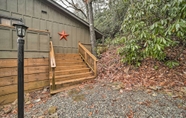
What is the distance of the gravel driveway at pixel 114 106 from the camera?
2271 millimetres

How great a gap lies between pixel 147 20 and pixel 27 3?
6.12m

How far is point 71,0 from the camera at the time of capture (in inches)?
456

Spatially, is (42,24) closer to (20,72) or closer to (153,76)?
(20,72)

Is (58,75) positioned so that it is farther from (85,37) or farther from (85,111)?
(85,37)

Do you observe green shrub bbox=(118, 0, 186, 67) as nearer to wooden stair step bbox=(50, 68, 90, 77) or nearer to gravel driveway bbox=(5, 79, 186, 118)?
gravel driveway bbox=(5, 79, 186, 118)

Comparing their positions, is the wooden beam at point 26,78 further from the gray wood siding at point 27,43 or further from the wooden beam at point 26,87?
the gray wood siding at point 27,43

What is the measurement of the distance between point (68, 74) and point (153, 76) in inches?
141

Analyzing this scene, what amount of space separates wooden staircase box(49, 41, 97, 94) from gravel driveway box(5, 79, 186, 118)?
0.56 meters

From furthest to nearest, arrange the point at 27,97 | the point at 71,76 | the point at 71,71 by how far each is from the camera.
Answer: the point at 71,71, the point at 71,76, the point at 27,97

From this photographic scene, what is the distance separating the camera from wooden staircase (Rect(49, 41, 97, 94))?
373cm

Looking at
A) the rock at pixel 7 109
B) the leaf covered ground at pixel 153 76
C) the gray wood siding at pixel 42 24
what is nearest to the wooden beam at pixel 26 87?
the rock at pixel 7 109

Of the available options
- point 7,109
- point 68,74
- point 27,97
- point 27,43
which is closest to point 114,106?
point 68,74

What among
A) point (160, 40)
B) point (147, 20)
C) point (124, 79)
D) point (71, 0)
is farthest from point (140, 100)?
point (71, 0)

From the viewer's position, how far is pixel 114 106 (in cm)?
259
